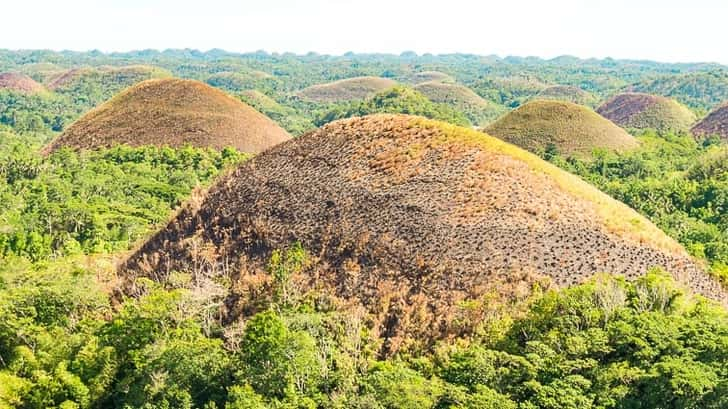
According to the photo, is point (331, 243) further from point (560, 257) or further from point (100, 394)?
point (100, 394)

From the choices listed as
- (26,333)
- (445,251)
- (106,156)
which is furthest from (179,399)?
(106,156)

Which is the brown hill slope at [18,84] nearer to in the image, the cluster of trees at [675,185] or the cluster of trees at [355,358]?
the cluster of trees at [675,185]

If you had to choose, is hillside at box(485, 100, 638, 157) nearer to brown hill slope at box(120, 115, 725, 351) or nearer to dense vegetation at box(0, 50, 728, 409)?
brown hill slope at box(120, 115, 725, 351)

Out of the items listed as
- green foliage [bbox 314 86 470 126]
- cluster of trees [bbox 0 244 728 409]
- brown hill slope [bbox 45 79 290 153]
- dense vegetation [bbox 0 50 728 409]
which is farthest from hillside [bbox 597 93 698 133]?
cluster of trees [bbox 0 244 728 409]

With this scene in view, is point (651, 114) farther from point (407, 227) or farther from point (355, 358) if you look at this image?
point (355, 358)

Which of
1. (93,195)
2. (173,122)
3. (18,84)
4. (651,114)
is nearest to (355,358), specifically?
(93,195)

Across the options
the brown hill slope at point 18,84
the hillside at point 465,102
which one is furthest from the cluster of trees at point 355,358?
the brown hill slope at point 18,84
